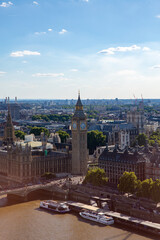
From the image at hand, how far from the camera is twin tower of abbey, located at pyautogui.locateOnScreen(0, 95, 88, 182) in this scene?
3863 inches

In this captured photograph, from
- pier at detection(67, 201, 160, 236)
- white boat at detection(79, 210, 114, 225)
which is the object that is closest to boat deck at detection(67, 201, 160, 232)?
pier at detection(67, 201, 160, 236)

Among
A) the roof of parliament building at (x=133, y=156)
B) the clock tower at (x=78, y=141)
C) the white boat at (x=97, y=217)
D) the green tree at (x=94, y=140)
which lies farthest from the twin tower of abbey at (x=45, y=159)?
the green tree at (x=94, y=140)

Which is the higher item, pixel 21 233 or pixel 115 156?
pixel 115 156

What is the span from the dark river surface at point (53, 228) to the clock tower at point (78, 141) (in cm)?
2737

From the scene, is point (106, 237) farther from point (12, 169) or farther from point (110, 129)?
point (110, 129)

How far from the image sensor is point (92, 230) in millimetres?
66438

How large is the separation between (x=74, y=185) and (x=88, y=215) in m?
17.5

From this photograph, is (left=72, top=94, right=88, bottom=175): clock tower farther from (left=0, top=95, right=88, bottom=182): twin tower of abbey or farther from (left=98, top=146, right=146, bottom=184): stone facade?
(left=98, top=146, right=146, bottom=184): stone facade

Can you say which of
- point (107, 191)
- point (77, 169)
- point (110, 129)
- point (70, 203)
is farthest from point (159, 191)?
point (110, 129)

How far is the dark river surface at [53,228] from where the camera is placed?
63094 mm

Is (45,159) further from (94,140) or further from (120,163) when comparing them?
(94,140)

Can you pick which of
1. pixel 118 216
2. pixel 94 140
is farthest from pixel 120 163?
pixel 94 140

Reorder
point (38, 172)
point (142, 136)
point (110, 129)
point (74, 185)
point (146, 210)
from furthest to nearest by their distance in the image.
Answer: point (110, 129)
point (142, 136)
point (38, 172)
point (74, 185)
point (146, 210)

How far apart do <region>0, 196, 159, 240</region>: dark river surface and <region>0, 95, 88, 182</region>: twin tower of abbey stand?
22126 mm
